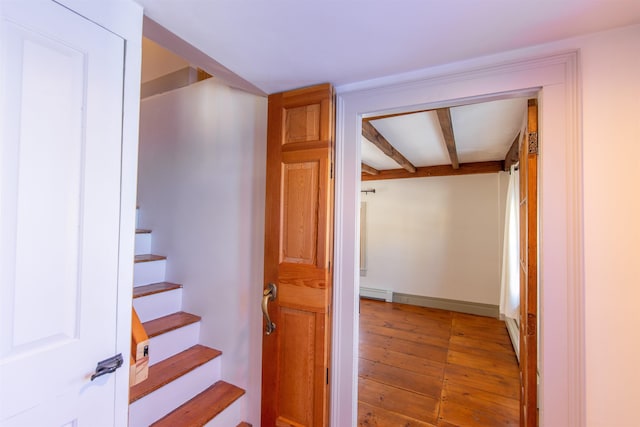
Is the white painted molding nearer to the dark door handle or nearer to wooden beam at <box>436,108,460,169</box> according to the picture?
wooden beam at <box>436,108,460,169</box>

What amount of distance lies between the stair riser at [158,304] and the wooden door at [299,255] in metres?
0.83

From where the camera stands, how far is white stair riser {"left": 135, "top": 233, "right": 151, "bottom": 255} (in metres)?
2.09

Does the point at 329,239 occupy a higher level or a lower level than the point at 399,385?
higher

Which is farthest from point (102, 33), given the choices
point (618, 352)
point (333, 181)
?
point (618, 352)

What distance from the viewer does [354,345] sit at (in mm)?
1417

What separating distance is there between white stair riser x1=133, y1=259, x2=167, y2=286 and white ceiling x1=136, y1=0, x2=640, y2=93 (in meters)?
Answer: 1.50

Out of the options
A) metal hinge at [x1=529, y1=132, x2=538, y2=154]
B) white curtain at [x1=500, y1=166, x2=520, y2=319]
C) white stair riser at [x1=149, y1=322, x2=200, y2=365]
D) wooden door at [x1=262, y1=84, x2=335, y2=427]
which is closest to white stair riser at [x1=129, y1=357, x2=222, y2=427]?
white stair riser at [x1=149, y1=322, x2=200, y2=365]

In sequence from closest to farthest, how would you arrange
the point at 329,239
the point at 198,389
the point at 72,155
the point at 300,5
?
the point at 72,155
the point at 300,5
the point at 329,239
the point at 198,389

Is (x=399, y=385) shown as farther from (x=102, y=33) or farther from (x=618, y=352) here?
(x=102, y=33)

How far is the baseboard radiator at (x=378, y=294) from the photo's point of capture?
4746mm

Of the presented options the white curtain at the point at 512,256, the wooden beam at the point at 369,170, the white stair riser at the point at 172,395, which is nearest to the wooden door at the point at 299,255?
the white stair riser at the point at 172,395

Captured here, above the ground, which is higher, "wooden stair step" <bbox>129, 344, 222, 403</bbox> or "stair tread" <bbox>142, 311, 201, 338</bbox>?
"stair tread" <bbox>142, 311, 201, 338</bbox>

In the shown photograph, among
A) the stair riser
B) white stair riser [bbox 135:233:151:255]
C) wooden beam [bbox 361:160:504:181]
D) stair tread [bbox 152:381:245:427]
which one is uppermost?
wooden beam [bbox 361:160:504:181]

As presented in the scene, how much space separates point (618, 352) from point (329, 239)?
1.20 meters
